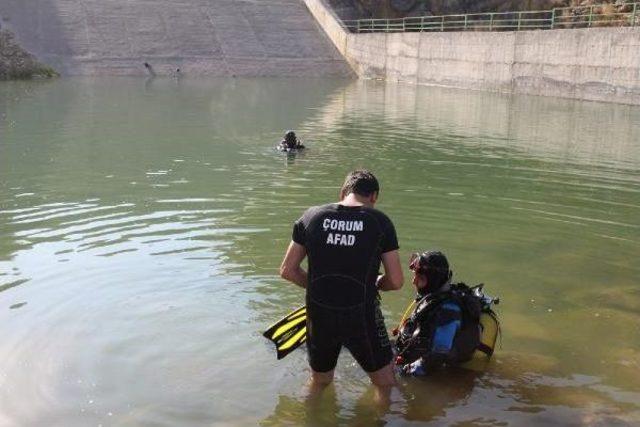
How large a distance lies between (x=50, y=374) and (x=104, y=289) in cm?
202

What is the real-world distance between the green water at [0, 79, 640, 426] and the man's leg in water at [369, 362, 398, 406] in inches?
3.9

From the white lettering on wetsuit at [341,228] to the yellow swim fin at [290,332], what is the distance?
1.22 metres

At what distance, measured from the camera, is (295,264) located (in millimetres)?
4738

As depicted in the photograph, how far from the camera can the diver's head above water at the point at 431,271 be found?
208 inches

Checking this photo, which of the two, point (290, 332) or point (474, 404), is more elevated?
point (290, 332)

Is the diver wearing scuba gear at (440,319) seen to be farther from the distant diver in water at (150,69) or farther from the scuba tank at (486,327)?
the distant diver in water at (150,69)

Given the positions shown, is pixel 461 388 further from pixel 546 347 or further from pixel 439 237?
pixel 439 237

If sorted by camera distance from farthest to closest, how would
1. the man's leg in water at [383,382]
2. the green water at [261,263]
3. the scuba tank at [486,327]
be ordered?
the scuba tank at [486,327], the green water at [261,263], the man's leg in water at [383,382]

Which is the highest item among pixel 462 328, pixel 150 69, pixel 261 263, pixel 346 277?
→ pixel 150 69

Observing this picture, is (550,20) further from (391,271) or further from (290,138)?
(391,271)

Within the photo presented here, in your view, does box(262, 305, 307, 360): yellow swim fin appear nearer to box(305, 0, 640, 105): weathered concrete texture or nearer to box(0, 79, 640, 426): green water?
box(0, 79, 640, 426): green water

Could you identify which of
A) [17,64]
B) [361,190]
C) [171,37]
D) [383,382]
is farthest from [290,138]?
[171,37]

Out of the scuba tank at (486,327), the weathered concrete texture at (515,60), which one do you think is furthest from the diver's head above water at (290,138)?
the weathered concrete texture at (515,60)

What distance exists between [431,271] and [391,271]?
788 millimetres
